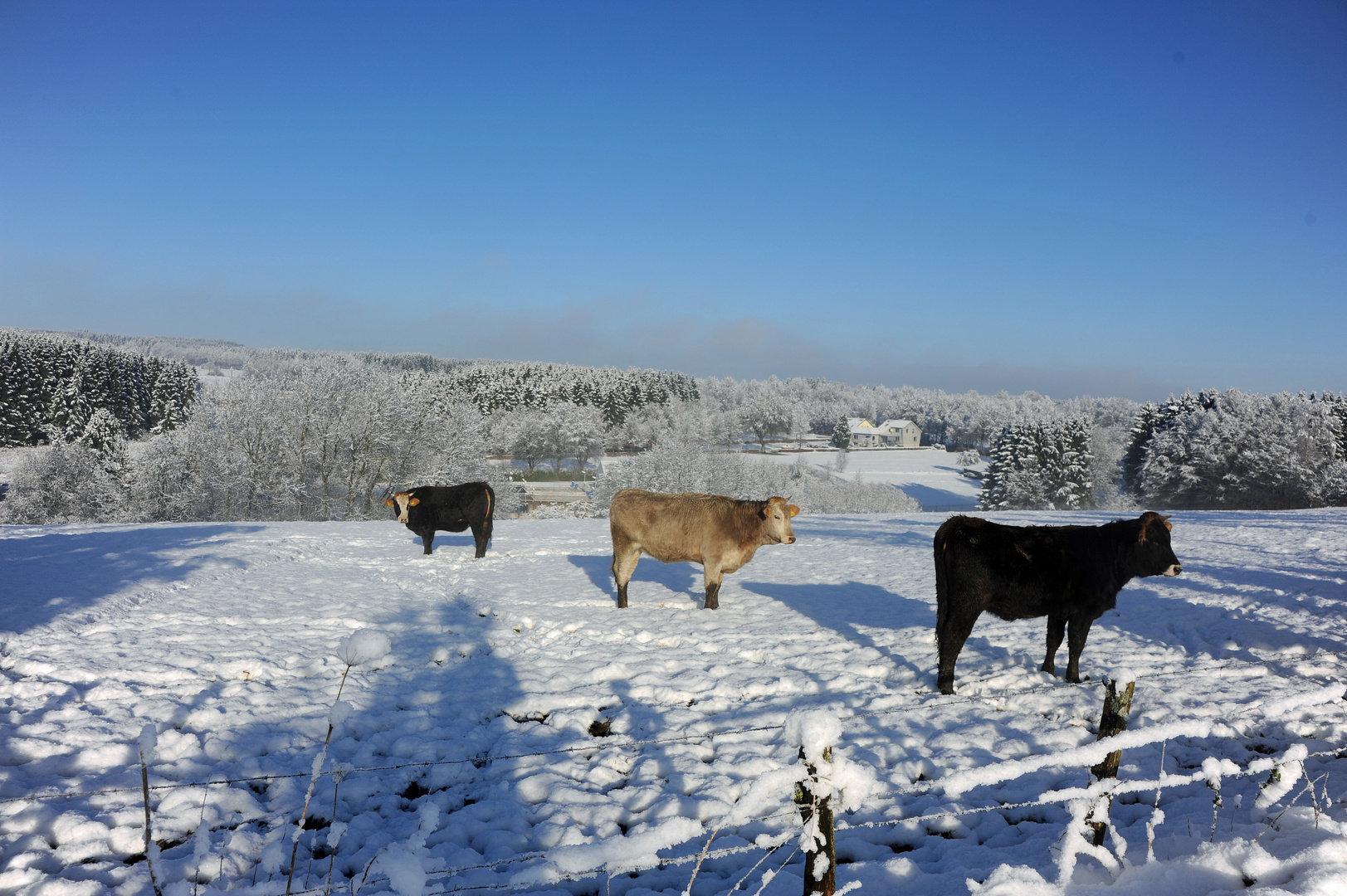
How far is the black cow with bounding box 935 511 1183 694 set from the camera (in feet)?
21.4

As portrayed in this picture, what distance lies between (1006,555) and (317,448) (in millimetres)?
34365

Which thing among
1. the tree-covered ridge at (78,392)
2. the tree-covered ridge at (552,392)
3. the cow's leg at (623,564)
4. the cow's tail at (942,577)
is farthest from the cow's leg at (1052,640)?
the tree-covered ridge at (552,392)

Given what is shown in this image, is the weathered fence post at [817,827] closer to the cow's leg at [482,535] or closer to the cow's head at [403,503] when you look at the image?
the cow's leg at [482,535]

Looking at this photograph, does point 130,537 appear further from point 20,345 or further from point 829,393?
point 829,393

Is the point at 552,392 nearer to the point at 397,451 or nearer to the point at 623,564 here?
the point at 397,451

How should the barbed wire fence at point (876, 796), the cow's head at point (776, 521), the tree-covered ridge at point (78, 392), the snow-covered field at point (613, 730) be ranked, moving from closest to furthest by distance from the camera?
1. the barbed wire fence at point (876, 796)
2. the snow-covered field at point (613, 730)
3. the cow's head at point (776, 521)
4. the tree-covered ridge at point (78, 392)

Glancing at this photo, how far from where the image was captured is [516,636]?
28.1ft

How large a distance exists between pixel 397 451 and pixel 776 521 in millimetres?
31050

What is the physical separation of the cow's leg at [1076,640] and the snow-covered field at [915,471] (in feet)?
184

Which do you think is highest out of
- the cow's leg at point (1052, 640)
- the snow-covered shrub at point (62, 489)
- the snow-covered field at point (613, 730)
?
the cow's leg at point (1052, 640)

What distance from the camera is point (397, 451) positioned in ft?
116

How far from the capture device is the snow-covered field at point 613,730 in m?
3.66

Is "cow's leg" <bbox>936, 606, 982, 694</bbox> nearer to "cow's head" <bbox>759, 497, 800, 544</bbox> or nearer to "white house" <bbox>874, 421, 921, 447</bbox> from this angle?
"cow's head" <bbox>759, 497, 800, 544</bbox>

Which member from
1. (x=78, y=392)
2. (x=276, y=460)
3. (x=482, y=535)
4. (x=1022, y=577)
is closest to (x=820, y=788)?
(x=1022, y=577)
